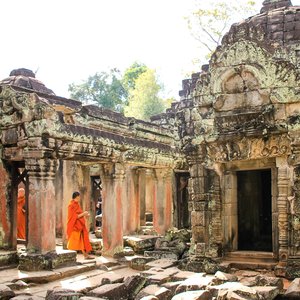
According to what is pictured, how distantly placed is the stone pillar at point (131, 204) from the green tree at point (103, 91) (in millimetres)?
27619

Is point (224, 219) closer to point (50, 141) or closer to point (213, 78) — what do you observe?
point (213, 78)

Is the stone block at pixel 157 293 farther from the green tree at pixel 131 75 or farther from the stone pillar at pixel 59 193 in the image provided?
the green tree at pixel 131 75

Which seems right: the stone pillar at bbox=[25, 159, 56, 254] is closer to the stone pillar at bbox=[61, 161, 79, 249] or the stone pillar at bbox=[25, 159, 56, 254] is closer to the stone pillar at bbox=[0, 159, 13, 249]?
the stone pillar at bbox=[0, 159, 13, 249]

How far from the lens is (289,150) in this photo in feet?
25.6

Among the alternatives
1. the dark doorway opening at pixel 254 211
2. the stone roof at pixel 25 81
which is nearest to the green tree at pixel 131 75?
the stone roof at pixel 25 81

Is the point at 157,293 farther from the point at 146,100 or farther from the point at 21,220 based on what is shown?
the point at 146,100

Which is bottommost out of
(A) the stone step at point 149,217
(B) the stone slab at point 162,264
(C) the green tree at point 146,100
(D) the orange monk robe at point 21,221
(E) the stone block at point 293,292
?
(A) the stone step at point 149,217

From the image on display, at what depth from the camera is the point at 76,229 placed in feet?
33.4

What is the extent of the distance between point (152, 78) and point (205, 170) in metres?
26.1

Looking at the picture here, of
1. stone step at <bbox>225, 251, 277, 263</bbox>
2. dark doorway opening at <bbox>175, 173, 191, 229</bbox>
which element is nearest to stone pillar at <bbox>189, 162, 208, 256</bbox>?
stone step at <bbox>225, 251, 277, 263</bbox>

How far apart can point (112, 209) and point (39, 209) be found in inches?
93.4

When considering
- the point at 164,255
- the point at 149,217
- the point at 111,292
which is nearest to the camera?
the point at 111,292

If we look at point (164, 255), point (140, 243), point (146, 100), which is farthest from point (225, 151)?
point (146, 100)

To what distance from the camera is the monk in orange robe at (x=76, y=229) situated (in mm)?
10078
